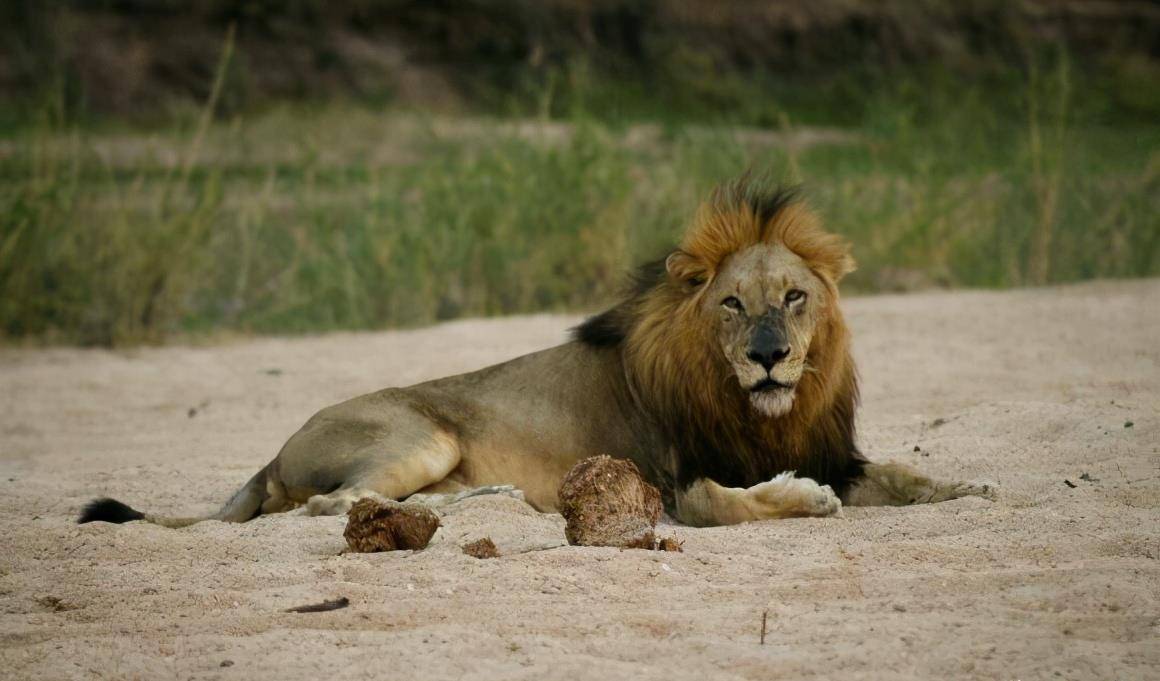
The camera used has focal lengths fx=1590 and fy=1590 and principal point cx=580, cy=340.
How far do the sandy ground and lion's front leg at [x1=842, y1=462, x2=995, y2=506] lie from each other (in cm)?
12

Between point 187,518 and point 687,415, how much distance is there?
61.6 inches

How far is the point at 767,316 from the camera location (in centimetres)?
466

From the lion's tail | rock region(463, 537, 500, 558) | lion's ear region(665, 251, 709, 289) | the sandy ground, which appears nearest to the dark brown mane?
lion's ear region(665, 251, 709, 289)

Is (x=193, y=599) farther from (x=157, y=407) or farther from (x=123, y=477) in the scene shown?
(x=157, y=407)

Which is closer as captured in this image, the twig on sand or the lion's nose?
the twig on sand

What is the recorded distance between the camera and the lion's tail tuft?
468cm

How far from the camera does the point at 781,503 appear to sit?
458 centimetres

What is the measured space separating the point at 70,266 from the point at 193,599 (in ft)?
19.7

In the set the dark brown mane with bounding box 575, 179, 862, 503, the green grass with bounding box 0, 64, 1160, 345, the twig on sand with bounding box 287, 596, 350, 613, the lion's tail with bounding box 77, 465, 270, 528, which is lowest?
the twig on sand with bounding box 287, 596, 350, 613

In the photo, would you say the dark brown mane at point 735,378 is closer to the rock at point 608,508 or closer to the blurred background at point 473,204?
the blurred background at point 473,204

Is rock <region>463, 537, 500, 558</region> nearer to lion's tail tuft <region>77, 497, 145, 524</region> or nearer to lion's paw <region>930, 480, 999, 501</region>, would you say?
lion's tail tuft <region>77, 497, 145, 524</region>

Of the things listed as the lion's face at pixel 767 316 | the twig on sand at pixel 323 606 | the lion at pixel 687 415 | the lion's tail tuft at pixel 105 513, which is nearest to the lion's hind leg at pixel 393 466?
the lion at pixel 687 415

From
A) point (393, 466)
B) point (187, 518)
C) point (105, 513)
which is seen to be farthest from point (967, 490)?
point (105, 513)

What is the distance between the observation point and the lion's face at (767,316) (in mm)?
4594
